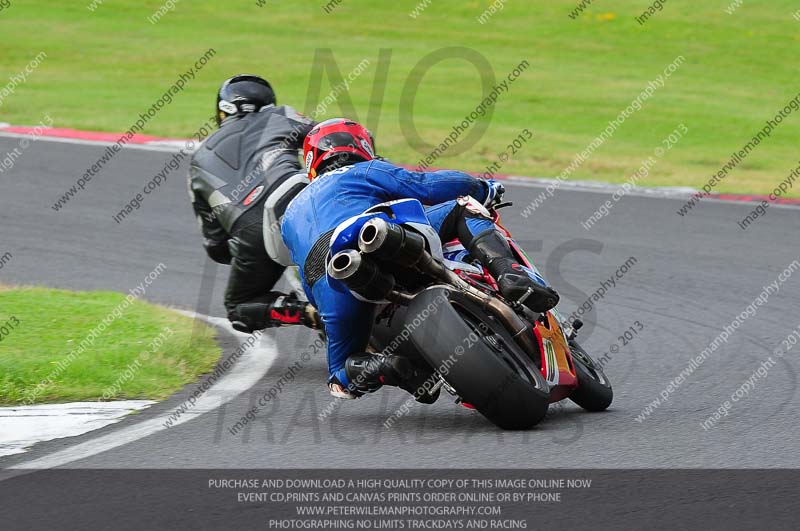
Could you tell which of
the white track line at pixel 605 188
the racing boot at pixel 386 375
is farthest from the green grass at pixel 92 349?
the white track line at pixel 605 188

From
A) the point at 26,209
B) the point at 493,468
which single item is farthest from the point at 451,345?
the point at 26,209

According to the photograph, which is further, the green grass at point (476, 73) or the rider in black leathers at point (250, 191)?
the green grass at point (476, 73)

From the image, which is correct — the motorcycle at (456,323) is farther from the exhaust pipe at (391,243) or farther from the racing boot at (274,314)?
the racing boot at (274,314)

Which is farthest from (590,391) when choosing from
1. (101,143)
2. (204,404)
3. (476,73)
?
(476,73)

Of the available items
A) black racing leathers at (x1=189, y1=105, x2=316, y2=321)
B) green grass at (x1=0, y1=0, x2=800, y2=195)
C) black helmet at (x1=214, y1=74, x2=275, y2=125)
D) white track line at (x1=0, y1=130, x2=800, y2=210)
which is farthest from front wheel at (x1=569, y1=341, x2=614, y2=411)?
green grass at (x1=0, y1=0, x2=800, y2=195)

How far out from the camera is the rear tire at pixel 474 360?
5.41m

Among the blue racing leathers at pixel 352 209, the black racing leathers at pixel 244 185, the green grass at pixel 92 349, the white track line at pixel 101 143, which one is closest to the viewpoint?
the blue racing leathers at pixel 352 209

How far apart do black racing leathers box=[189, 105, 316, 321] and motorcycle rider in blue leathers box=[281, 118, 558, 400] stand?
1.41m

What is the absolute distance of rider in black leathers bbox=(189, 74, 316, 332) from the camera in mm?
7602

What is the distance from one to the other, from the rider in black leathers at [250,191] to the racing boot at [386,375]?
5.16ft

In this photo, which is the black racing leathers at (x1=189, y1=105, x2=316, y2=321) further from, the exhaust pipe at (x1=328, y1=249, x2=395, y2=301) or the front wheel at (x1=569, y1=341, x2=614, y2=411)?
the front wheel at (x1=569, y1=341, x2=614, y2=411)
